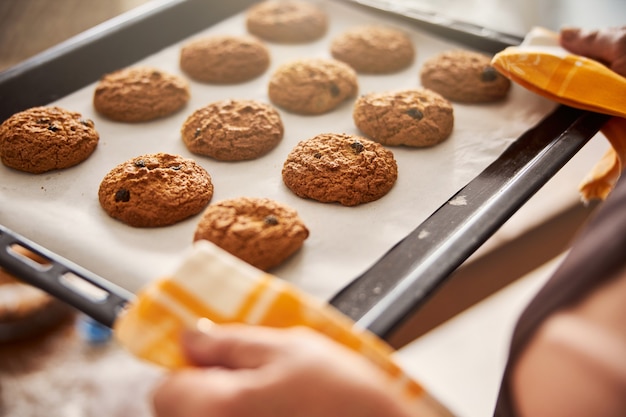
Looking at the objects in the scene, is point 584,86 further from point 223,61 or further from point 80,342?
point 80,342

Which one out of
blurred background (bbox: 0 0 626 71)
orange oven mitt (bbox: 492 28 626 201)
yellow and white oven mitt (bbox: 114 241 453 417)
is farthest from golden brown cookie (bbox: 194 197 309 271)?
blurred background (bbox: 0 0 626 71)

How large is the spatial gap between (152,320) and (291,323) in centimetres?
15

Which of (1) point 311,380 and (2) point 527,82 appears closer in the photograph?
(1) point 311,380

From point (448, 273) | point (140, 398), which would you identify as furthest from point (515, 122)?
point (140, 398)

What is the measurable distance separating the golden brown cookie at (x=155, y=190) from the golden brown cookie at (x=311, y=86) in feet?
1.06

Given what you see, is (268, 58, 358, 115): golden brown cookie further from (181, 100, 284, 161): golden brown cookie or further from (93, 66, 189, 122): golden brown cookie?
(93, 66, 189, 122): golden brown cookie

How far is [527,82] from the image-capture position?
125cm

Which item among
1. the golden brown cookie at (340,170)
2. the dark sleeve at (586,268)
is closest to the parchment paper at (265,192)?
the golden brown cookie at (340,170)

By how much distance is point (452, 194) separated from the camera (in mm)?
1087

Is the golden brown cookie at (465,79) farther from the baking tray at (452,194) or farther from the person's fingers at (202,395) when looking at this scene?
the person's fingers at (202,395)

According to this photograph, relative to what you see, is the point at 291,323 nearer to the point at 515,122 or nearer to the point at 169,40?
the point at 515,122

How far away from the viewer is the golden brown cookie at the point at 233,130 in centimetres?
121

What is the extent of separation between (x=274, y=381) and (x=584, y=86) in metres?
0.91

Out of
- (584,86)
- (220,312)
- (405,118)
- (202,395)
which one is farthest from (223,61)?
(202,395)
